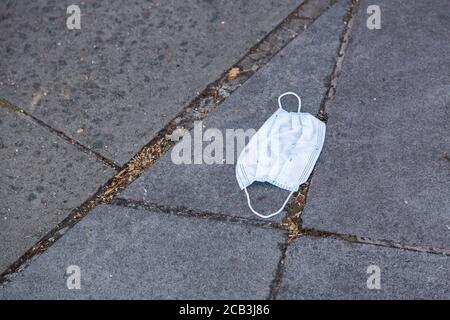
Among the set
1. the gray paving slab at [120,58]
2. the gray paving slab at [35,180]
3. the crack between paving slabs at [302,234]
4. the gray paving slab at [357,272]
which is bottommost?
the gray paving slab at [357,272]

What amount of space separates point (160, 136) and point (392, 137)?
1.28 m

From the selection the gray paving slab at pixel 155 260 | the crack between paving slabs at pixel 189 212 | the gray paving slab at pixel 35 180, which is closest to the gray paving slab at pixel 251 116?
the crack between paving slabs at pixel 189 212

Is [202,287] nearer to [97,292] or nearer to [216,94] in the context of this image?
[97,292]

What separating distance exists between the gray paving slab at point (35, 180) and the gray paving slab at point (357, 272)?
1.15 meters

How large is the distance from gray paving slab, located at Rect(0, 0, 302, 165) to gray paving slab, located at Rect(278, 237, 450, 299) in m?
1.14

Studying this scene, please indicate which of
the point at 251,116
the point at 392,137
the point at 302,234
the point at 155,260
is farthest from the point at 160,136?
the point at 392,137

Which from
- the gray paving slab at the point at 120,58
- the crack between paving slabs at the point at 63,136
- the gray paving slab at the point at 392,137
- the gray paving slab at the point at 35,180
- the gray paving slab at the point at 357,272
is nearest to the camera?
the gray paving slab at the point at 357,272

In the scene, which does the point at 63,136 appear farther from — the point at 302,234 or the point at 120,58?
the point at 302,234

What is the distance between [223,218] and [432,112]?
1320mm

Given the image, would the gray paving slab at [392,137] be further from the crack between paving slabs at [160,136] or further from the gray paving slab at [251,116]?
the crack between paving slabs at [160,136]

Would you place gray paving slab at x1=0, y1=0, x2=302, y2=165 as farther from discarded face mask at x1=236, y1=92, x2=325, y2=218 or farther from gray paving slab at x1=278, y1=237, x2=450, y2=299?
gray paving slab at x1=278, y1=237, x2=450, y2=299

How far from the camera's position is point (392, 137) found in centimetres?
343

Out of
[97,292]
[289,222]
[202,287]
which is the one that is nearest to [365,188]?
[289,222]

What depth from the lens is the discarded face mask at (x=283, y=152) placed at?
332 centimetres
